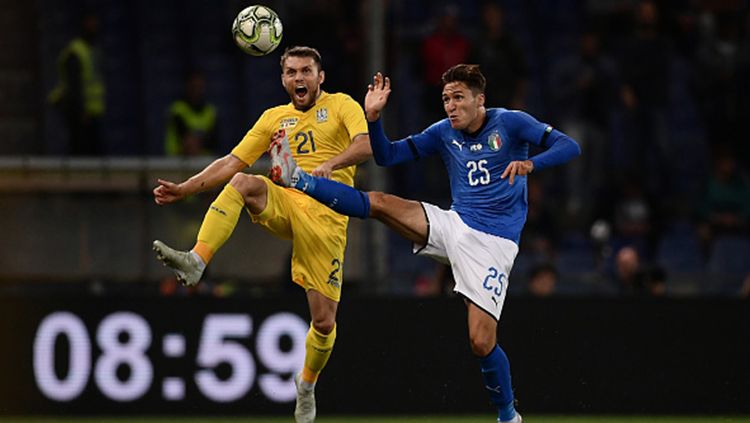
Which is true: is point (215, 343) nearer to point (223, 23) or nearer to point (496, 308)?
point (496, 308)

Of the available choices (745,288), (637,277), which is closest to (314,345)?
(637,277)

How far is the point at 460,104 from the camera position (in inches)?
408

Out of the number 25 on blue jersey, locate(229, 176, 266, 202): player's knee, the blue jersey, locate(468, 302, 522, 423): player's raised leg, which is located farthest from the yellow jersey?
locate(468, 302, 522, 423): player's raised leg

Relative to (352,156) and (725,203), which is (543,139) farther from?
(725,203)

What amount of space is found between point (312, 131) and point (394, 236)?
20.7ft

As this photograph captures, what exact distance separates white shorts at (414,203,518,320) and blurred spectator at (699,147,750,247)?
634 centimetres

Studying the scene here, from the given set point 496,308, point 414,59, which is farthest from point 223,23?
point 496,308

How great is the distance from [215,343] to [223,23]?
233 inches

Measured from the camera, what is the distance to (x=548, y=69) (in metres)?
18.8

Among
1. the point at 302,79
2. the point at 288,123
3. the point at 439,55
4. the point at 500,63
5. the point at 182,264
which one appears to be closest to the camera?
the point at 182,264

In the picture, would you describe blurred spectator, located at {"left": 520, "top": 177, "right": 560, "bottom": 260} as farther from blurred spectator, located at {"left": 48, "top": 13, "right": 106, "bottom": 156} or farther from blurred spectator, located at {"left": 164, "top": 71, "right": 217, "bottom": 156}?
blurred spectator, located at {"left": 48, "top": 13, "right": 106, "bottom": 156}

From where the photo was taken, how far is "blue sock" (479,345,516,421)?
1035cm

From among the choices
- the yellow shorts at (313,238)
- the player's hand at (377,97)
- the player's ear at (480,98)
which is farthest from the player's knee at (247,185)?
the player's ear at (480,98)

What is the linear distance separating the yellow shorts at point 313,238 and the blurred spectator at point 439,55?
17.4 feet
